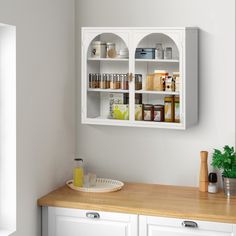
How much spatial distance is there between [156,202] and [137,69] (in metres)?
0.95

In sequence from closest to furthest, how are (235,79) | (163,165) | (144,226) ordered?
(144,226), (235,79), (163,165)

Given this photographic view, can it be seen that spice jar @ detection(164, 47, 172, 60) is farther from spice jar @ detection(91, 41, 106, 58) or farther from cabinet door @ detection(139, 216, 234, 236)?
cabinet door @ detection(139, 216, 234, 236)

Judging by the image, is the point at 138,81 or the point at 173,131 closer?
the point at 138,81

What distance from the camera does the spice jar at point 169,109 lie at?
354 cm

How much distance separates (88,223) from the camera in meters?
3.39

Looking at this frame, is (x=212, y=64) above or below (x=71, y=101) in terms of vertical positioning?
above

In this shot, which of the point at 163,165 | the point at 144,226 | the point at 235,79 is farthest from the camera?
the point at 163,165

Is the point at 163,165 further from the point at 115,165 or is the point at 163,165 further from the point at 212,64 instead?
the point at 212,64

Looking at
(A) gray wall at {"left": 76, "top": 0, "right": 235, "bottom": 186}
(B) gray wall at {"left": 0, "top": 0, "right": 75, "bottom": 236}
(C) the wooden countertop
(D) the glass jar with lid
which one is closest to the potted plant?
(C) the wooden countertop

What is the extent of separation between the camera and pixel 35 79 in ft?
11.2

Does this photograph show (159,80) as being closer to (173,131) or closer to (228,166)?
(173,131)

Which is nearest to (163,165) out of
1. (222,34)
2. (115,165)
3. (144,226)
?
(115,165)

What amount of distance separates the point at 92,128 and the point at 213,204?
1.09 metres

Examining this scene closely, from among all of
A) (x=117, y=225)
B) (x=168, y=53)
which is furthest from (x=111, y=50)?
(x=117, y=225)
